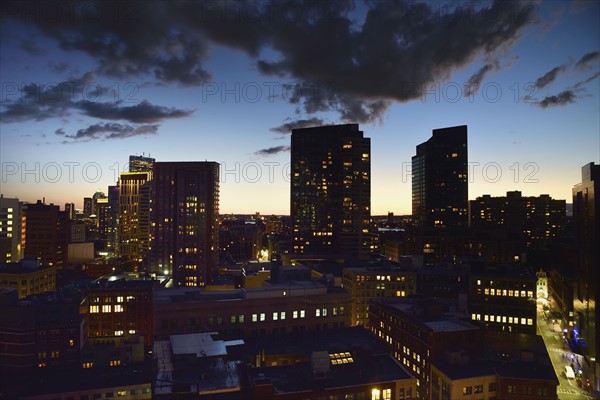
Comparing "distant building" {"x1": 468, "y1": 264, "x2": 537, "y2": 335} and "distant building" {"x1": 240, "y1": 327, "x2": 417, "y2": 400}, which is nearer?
"distant building" {"x1": 240, "y1": 327, "x2": 417, "y2": 400}

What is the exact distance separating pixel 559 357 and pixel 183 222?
128472mm

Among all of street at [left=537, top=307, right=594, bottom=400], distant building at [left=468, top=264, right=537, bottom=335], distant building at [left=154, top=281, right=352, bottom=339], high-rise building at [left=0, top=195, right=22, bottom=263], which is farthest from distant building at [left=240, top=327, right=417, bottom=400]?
high-rise building at [left=0, top=195, right=22, bottom=263]

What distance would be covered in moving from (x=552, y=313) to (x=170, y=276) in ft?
441

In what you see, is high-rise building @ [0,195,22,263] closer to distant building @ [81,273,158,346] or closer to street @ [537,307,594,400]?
distant building @ [81,273,158,346]

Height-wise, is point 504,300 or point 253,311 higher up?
point 253,311

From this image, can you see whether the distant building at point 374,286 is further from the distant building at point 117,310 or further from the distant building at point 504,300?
the distant building at point 117,310

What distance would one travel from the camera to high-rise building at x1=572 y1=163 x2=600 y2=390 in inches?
3312

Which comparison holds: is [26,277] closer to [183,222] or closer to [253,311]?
[183,222]

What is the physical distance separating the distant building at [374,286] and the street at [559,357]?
34.9 metres

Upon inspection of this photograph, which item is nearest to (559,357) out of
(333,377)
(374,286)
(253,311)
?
(374,286)

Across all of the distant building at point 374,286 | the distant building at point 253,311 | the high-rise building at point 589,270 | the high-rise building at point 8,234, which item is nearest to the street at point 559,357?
the high-rise building at point 589,270

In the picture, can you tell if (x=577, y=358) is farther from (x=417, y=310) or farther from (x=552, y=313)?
(x=552, y=313)

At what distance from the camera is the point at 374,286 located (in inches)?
4749

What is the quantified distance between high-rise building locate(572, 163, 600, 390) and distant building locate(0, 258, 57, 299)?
14026 centimetres
